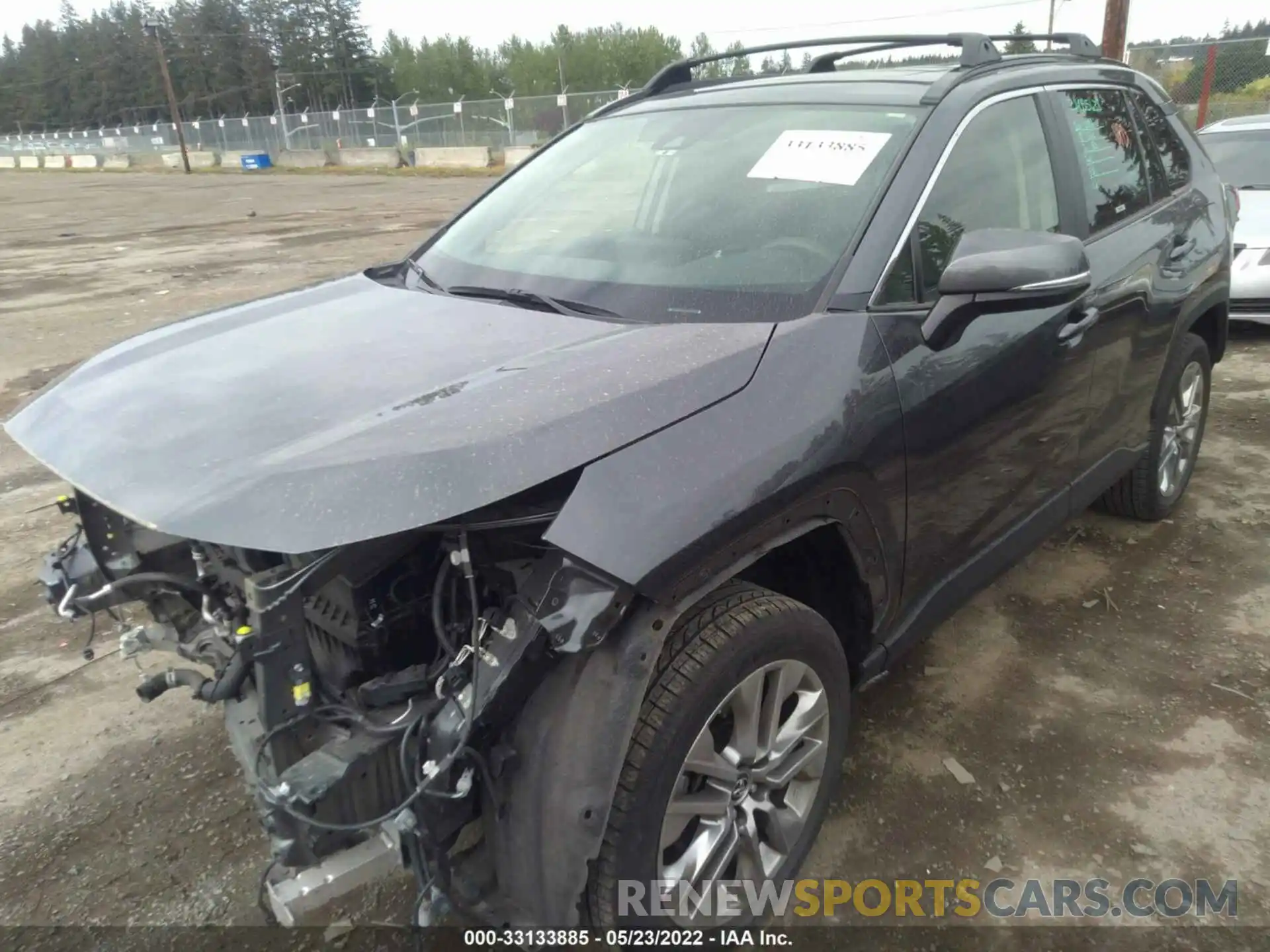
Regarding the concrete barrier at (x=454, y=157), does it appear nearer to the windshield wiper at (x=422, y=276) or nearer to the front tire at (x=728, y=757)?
the windshield wiper at (x=422, y=276)

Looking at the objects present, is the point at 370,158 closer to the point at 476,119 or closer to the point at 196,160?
the point at 476,119

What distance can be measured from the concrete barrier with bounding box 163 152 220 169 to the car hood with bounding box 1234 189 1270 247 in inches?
1918

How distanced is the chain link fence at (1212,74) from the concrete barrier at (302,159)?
33.2 m

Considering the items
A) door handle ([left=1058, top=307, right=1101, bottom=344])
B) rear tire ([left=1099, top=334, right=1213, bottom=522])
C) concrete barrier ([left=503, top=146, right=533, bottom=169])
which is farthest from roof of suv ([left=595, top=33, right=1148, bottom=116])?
concrete barrier ([left=503, top=146, right=533, bottom=169])

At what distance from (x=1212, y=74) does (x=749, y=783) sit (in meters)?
18.4

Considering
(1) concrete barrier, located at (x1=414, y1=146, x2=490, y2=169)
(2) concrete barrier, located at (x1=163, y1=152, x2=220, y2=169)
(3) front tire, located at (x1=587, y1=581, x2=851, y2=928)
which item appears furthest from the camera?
(2) concrete barrier, located at (x1=163, y1=152, x2=220, y2=169)

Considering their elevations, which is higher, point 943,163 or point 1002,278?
point 943,163

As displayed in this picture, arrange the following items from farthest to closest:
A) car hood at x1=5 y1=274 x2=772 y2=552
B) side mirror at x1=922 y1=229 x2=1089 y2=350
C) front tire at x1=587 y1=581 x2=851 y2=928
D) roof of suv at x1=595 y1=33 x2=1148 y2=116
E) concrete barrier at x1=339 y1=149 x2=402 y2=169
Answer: concrete barrier at x1=339 y1=149 x2=402 y2=169 → roof of suv at x1=595 y1=33 x2=1148 y2=116 → side mirror at x1=922 y1=229 x2=1089 y2=350 → front tire at x1=587 y1=581 x2=851 y2=928 → car hood at x1=5 y1=274 x2=772 y2=552

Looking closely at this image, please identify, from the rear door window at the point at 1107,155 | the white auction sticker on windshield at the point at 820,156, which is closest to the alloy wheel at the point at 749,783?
the white auction sticker on windshield at the point at 820,156

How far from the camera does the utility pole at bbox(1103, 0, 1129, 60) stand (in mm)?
11102

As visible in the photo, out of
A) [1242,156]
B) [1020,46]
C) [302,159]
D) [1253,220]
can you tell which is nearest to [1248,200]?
[1253,220]

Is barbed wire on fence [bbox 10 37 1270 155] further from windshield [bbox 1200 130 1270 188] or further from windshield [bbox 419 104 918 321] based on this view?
windshield [bbox 419 104 918 321]

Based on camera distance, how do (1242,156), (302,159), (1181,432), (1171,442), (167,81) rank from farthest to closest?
(167,81)
(302,159)
(1242,156)
(1181,432)
(1171,442)

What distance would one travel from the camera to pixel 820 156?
254 cm
